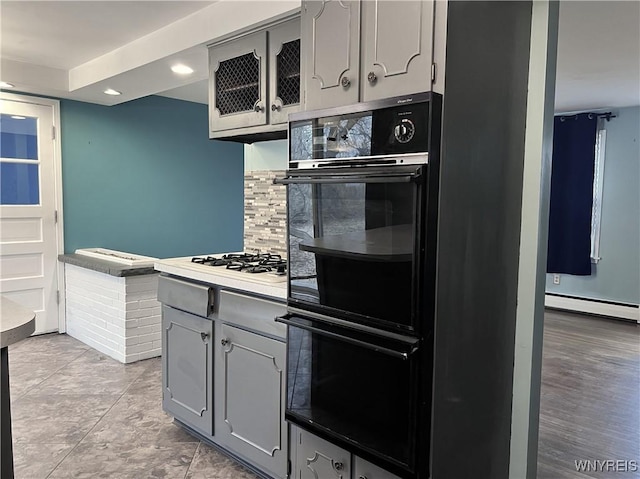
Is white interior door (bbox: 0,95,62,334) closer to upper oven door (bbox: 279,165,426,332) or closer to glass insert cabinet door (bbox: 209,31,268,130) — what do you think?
glass insert cabinet door (bbox: 209,31,268,130)

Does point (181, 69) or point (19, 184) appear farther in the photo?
point (19, 184)

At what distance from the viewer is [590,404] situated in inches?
125

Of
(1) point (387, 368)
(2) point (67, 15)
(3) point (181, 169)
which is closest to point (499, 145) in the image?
(1) point (387, 368)

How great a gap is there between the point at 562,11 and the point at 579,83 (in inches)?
75.0

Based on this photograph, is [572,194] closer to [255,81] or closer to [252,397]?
[255,81]

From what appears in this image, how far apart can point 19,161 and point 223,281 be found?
3166 mm

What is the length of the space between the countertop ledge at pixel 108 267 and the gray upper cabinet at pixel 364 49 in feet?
8.08

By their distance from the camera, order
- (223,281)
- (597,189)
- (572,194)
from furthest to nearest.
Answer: (572,194) < (597,189) < (223,281)

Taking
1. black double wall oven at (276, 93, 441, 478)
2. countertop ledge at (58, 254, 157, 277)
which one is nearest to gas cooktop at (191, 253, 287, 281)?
black double wall oven at (276, 93, 441, 478)

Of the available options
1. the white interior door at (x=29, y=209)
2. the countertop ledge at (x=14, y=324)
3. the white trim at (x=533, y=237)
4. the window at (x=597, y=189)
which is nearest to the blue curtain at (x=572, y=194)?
the window at (x=597, y=189)

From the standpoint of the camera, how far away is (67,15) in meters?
2.78

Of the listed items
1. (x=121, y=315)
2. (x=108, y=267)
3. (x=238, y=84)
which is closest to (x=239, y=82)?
(x=238, y=84)

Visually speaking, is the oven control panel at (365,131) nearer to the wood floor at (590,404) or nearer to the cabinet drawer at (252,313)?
the cabinet drawer at (252,313)

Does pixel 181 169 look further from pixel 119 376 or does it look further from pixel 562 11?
pixel 562 11
